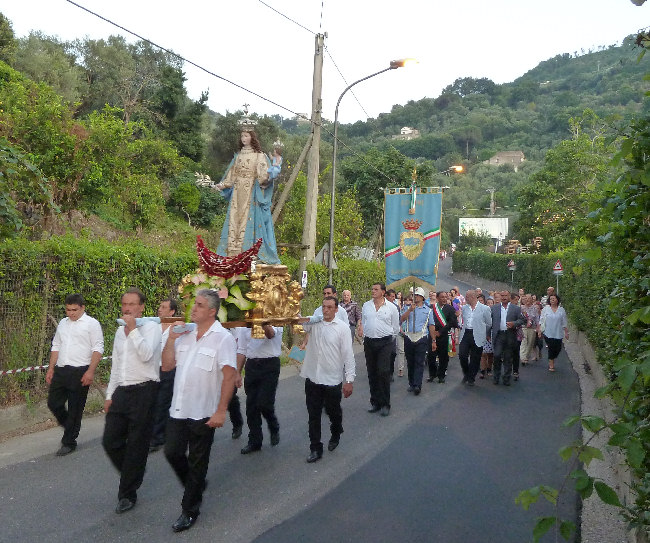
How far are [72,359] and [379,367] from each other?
15.1ft

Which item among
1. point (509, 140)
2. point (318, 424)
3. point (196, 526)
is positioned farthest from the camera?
point (509, 140)

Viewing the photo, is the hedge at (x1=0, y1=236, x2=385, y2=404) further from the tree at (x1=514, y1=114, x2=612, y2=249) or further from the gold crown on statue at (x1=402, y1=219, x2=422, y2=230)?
the tree at (x1=514, y1=114, x2=612, y2=249)

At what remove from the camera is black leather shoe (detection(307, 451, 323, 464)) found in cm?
765

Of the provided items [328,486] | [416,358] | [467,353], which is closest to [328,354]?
[328,486]

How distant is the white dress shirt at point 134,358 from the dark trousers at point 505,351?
9299mm

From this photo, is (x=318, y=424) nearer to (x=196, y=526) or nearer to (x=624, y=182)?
(x=196, y=526)

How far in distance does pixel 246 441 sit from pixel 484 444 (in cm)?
302

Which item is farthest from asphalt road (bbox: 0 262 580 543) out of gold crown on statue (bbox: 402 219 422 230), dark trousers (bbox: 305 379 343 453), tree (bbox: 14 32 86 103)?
tree (bbox: 14 32 86 103)

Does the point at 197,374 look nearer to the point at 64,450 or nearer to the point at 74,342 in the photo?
the point at 74,342

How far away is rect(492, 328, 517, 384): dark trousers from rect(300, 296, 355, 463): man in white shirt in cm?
661

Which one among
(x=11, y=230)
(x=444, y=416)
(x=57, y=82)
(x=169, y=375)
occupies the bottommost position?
(x=444, y=416)

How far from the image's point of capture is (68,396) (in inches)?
310

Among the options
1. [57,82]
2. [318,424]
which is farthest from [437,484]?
[57,82]

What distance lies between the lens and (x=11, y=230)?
33.0 ft
